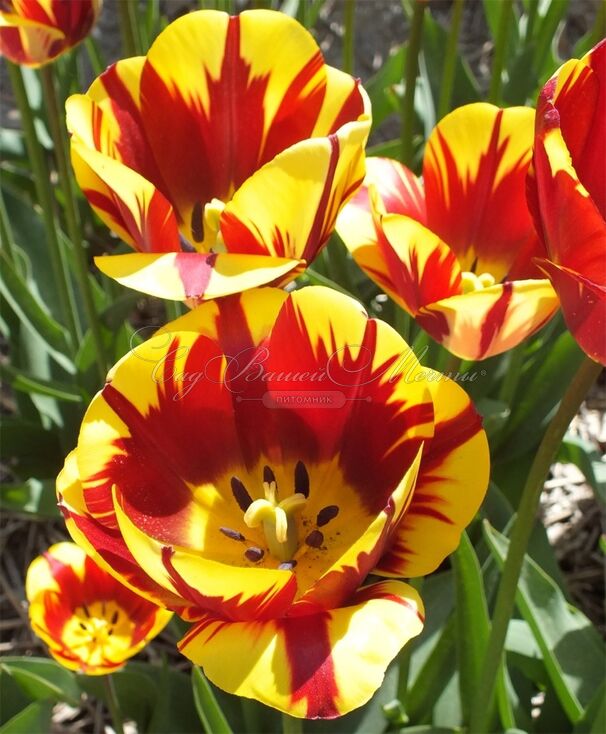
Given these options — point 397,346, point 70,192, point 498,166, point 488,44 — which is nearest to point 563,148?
point 397,346

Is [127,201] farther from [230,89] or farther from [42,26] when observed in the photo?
[42,26]

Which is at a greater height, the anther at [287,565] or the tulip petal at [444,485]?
the tulip petal at [444,485]

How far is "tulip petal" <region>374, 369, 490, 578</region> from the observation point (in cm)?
59

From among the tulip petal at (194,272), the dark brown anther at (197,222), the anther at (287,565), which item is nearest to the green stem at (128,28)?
the dark brown anther at (197,222)

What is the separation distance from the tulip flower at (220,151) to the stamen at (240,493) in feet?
0.50

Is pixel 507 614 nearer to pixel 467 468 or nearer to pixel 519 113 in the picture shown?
pixel 467 468

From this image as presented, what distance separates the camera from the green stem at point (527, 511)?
60 centimetres

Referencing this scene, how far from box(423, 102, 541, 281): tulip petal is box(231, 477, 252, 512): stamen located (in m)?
0.30

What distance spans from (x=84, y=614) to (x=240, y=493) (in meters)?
0.34

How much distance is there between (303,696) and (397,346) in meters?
0.21

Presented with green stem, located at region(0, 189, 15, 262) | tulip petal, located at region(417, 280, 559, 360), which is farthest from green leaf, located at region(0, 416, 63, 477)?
tulip petal, located at region(417, 280, 559, 360)

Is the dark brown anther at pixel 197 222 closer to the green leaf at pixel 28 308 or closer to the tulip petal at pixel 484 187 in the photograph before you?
the tulip petal at pixel 484 187

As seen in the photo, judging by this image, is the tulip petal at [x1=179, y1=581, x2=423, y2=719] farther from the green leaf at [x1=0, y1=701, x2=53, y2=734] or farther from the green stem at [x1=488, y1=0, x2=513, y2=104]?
Result: the green stem at [x1=488, y1=0, x2=513, y2=104]

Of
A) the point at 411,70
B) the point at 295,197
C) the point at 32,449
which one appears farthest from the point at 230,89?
the point at 32,449
